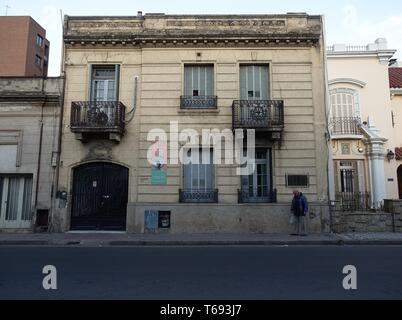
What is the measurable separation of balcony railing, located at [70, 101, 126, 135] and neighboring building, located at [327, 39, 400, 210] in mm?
11089

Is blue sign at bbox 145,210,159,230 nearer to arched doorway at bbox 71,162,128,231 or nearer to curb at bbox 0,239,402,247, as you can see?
arched doorway at bbox 71,162,128,231

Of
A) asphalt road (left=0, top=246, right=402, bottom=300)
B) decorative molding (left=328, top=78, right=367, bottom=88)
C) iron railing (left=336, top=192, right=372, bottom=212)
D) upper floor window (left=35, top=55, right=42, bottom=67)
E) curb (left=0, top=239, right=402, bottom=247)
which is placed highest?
upper floor window (left=35, top=55, right=42, bottom=67)

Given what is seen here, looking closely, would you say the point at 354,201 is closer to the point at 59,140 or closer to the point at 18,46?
the point at 59,140

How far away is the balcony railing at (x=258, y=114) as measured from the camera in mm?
14547

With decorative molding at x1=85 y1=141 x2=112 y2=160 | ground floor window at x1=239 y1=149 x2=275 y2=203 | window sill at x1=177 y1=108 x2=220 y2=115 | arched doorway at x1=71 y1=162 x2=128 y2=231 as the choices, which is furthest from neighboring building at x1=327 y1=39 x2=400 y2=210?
decorative molding at x1=85 y1=141 x2=112 y2=160

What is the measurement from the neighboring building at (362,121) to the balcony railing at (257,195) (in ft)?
17.5

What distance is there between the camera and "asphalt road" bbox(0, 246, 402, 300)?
5387 mm

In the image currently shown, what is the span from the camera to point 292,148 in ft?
49.6

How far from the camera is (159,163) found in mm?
15008

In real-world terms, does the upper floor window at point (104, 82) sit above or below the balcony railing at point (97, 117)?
above

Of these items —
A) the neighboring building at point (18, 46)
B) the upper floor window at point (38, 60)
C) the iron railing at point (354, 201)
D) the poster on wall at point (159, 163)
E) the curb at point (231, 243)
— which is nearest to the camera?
Answer: the curb at point (231, 243)

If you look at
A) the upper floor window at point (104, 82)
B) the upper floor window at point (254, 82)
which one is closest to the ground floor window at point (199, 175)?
the upper floor window at point (254, 82)

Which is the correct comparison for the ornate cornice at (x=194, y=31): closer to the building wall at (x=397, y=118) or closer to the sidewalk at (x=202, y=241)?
the building wall at (x=397, y=118)

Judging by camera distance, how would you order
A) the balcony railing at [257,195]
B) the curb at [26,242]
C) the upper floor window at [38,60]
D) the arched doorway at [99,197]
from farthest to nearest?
the upper floor window at [38,60], the arched doorway at [99,197], the balcony railing at [257,195], the curb at [26,242]
